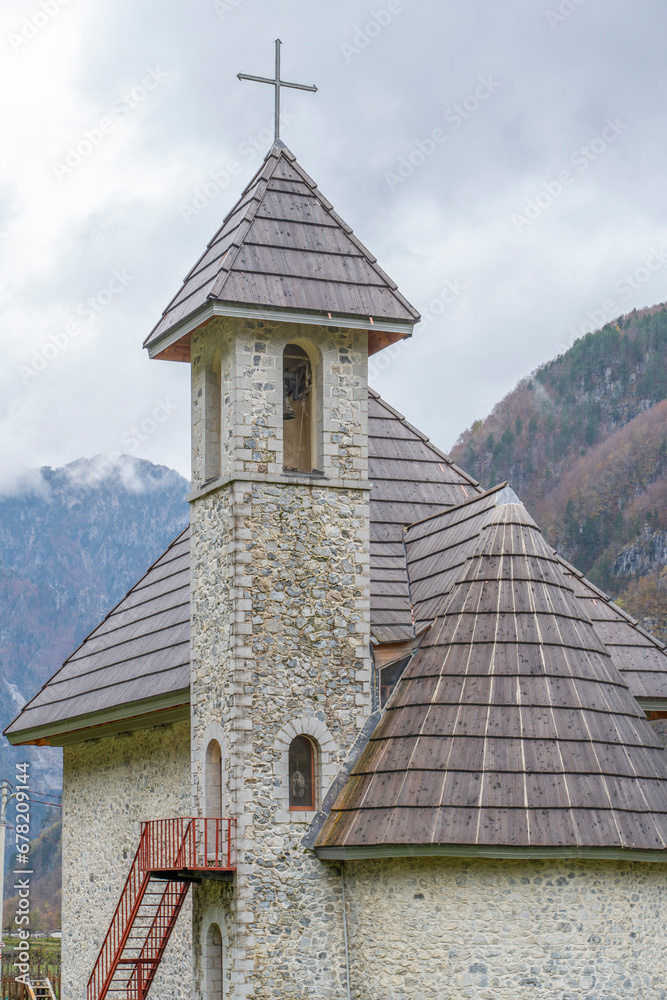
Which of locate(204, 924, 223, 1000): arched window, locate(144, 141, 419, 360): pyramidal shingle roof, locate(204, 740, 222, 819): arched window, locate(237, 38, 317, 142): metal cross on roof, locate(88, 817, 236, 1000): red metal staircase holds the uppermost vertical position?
locate(237, 38, 317, 142): metal cross on roof

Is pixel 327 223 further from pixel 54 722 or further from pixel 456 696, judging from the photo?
pixel 54 722

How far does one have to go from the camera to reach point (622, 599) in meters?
61.8

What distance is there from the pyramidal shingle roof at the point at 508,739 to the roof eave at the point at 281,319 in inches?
104

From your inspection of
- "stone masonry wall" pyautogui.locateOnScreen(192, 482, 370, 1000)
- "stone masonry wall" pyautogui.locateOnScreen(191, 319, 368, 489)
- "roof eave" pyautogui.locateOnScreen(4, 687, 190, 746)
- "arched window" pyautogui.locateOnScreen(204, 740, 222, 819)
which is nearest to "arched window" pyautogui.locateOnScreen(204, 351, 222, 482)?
"stone masonry wall" pyautogui.locateOnScreen(191, 319, 368, 489)

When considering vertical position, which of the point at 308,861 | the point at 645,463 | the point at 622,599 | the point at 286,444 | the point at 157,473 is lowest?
the point at 308,861

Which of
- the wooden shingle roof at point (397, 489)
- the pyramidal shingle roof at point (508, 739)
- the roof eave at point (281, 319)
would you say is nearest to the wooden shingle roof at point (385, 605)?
the wooden shingle roof at point (397, 489)

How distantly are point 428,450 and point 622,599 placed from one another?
4315cm

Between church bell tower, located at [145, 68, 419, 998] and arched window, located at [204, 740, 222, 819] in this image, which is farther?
arched window, located at [204, 740, 222, 819]

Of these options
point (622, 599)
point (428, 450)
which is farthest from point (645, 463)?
point (428, 450)

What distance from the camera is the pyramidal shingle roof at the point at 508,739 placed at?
43.7 ft

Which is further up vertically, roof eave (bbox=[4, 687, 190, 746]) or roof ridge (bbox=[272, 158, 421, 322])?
roof ridge (bbox=[272, 158, 421, 322])

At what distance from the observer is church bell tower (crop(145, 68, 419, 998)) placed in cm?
1465

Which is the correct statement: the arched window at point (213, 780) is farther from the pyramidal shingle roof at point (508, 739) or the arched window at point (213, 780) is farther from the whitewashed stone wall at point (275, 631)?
the pyramidal shingle roof at point (508, 739)

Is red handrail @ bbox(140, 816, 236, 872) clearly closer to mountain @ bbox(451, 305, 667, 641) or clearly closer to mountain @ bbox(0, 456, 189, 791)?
mountain @ bbox(451, 305, 667, 641)
